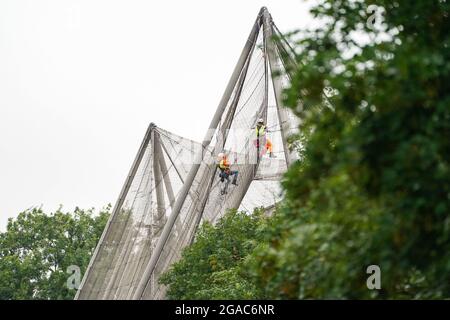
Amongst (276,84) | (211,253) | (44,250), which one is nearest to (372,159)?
(276,84)

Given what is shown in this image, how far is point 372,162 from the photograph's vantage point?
40.2 ft

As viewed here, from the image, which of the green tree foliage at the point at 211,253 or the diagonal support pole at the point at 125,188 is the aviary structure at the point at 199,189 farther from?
the green tree foliage at the point at 211,253

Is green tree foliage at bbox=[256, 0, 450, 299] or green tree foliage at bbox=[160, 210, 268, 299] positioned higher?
green tree foliage at bbox=[160, 210, 268, 299]

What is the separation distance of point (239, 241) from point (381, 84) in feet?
71.4

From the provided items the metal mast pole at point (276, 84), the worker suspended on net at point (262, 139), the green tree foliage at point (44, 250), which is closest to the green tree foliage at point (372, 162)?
the metal mast pole at point (276, 84)

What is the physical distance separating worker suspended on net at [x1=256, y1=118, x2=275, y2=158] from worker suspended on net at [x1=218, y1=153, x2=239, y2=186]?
3.24ft

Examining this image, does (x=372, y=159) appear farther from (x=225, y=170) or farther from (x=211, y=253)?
(x=211, y=253)

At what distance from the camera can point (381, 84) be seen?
12.7m

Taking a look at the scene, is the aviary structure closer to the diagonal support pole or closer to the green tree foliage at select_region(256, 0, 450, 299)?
the diagonal support pole

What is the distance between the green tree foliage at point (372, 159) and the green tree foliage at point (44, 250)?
51360mm

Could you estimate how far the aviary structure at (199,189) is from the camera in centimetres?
3156

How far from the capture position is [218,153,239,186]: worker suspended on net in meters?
31.7

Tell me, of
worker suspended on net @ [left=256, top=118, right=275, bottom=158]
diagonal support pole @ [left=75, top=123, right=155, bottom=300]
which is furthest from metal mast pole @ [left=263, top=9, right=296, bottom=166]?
diagonal support pole @ [left=75, top=123, right=155, bottom=300]
